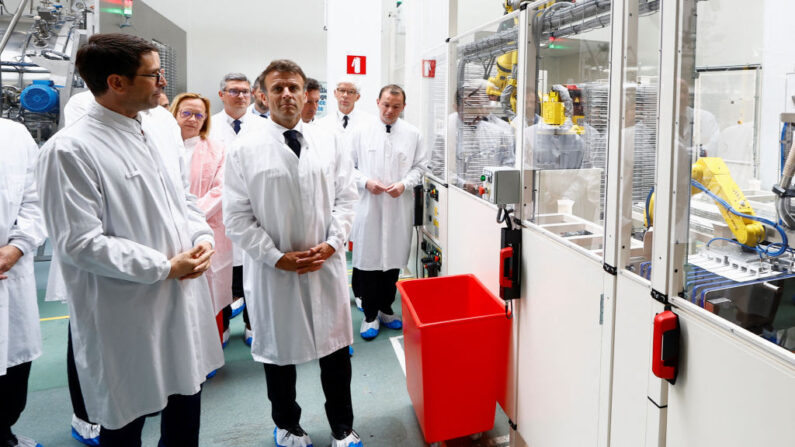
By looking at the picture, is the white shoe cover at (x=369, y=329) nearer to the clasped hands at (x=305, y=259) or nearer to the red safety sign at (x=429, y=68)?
the clasped hands at (x=305, y=259)

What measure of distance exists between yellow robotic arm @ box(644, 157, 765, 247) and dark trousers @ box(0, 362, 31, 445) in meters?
2.25

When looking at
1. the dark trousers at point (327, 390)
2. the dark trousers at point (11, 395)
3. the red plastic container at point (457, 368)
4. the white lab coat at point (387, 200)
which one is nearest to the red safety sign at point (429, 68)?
the white lab coat at point (387, 200)

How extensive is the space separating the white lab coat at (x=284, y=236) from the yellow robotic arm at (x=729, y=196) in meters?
1.17

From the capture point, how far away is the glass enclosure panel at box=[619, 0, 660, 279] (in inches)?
47.7

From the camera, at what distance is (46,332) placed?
3092 millimetres

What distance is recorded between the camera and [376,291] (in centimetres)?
310

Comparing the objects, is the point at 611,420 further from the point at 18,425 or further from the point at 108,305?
the point at 18,425

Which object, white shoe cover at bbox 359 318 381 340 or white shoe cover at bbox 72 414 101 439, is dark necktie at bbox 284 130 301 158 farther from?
white shoe cover at bbox 359 318 381 340

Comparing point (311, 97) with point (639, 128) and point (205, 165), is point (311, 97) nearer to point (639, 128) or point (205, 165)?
point (205, 165)

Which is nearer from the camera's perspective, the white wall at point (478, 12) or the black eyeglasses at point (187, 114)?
the black eyeglasses at point (187, 114)

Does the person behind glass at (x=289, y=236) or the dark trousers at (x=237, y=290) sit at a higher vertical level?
the person behind glass at (x=289, y=236)

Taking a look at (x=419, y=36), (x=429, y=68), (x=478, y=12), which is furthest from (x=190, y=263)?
(x=478, y=12)

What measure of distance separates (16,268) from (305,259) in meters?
1.06

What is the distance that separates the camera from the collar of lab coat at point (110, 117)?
1319 mm
